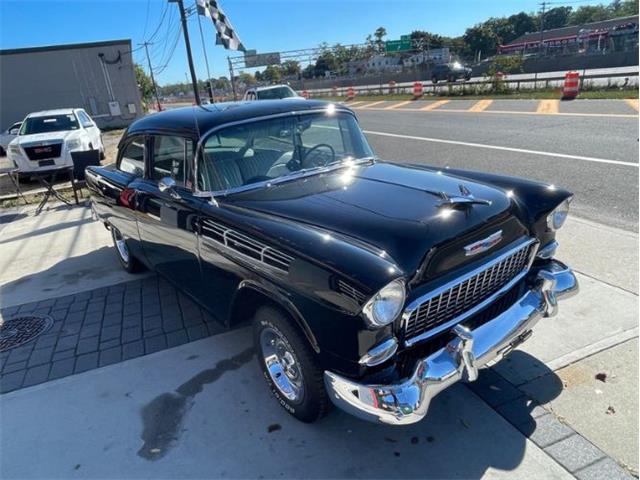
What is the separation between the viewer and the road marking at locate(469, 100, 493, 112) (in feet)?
53.8

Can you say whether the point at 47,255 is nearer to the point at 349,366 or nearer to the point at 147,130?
the point at 147,130

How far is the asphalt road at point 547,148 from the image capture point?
608 centimetres

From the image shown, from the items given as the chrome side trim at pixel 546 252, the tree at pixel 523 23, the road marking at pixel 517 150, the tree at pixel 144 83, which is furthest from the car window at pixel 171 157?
the tree at pixel 523 23

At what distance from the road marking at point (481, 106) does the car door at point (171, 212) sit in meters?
14.8

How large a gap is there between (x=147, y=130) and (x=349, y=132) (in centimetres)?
175

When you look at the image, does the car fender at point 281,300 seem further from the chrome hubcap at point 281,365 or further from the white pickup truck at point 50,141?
the white pickup truck at point 50,141

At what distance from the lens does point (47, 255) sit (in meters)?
5.93

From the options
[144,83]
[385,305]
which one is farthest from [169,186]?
[144,83]

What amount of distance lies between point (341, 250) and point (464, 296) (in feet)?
2.53

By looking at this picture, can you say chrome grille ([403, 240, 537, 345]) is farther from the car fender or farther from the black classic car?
the car fender

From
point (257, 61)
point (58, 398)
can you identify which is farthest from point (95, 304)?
point (257, 61)

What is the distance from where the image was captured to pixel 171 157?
139 inches

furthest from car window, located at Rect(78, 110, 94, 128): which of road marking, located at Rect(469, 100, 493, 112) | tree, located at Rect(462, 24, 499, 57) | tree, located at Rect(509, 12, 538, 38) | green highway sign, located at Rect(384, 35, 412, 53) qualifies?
tree, located at Rect(509, 12, 538, 38)

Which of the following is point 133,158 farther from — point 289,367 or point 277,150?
point 289,367
